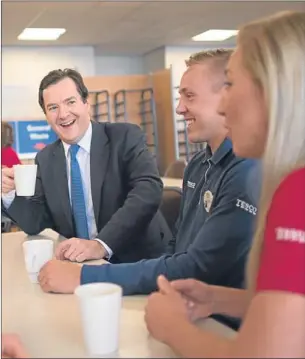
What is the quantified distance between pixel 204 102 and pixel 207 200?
28 centimetres

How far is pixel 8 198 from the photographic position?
2035 mm

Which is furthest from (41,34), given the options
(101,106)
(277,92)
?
(277,92)

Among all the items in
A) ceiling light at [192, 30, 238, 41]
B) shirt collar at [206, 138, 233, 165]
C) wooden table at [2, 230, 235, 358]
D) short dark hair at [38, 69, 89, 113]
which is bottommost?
wooden table at [2, 230, 235, 358]

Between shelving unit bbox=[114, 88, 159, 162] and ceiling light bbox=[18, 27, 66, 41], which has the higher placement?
ceiling light bbox=[18, 27, 66, 41]

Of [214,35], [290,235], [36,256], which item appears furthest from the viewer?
[214,35]

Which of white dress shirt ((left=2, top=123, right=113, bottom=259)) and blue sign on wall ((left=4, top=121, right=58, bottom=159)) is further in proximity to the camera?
blue sign on wall ((left=4, top=121, right=58, bottom=159))

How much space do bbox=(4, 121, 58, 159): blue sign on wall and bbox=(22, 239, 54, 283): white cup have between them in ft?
21.2

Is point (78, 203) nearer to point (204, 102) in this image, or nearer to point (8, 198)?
point (8, 198)

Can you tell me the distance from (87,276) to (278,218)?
1.87 feet

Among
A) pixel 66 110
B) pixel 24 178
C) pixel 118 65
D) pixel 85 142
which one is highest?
pixel 118 65

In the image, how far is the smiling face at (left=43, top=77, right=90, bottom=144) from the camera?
2109 millimetres

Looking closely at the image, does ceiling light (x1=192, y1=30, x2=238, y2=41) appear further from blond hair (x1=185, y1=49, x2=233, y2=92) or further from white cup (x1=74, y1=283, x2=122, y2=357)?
white cup (x1=74, y1=283, x2=122, y2=357)

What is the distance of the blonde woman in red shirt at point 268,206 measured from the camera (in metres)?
0.75

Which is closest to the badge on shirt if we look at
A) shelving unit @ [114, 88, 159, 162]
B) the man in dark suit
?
the man in dark suit
